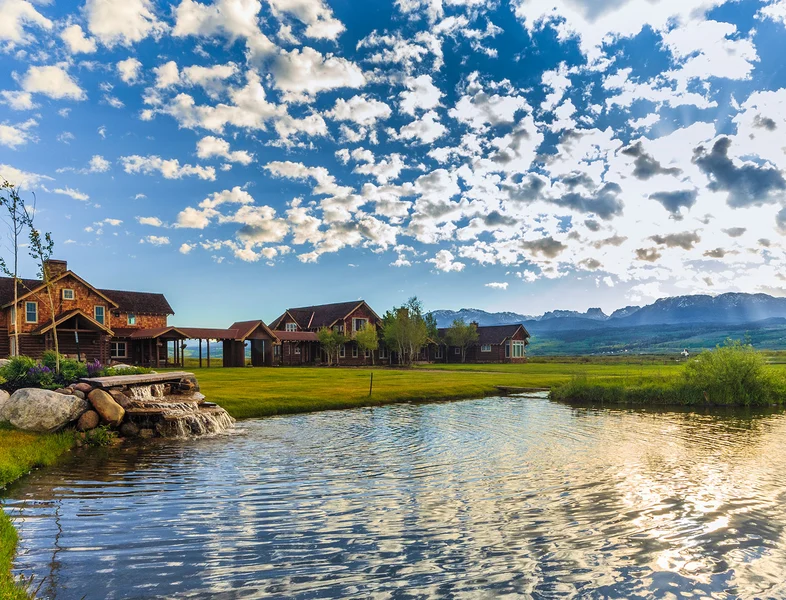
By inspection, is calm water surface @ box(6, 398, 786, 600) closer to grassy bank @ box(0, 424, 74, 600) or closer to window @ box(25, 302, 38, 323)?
grassy bank @ box(0, 424, 74, 600)

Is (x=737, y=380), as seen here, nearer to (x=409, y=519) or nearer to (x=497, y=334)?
(x=409, y=519)

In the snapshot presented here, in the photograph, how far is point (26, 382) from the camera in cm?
2100

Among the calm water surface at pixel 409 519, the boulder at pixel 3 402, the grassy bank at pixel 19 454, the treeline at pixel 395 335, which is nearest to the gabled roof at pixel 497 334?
the treeline at pixel 395 335

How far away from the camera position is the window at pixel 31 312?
4828 centimetres

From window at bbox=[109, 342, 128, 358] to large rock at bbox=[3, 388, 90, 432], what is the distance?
145 ft

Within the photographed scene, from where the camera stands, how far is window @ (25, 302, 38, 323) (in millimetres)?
48281

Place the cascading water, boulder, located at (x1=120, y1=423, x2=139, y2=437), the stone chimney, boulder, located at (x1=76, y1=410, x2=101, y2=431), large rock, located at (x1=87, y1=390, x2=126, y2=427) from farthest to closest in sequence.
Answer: the stone chimney → the cascading water → boulder, located at (x1=120, y1=423, x2=139, y2=437) → large rock, located at (x1=87, y1=390, x2=126, y2=427) → boulder, located at (x1=76, y1=410, x2=101, y2=431)

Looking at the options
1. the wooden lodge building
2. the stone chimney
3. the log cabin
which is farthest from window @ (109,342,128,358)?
the log cabin

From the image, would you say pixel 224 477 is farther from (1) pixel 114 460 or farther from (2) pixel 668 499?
(2) pixel 668 499

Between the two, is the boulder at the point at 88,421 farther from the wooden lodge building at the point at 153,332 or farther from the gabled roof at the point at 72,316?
the gabled roof at the point at 72,316

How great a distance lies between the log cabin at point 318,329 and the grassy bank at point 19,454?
5254cm

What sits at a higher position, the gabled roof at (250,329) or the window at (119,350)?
the gabled roof at (250,329)

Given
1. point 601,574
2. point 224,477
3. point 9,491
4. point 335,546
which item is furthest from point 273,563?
point 9,491

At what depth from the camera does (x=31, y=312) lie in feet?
160
